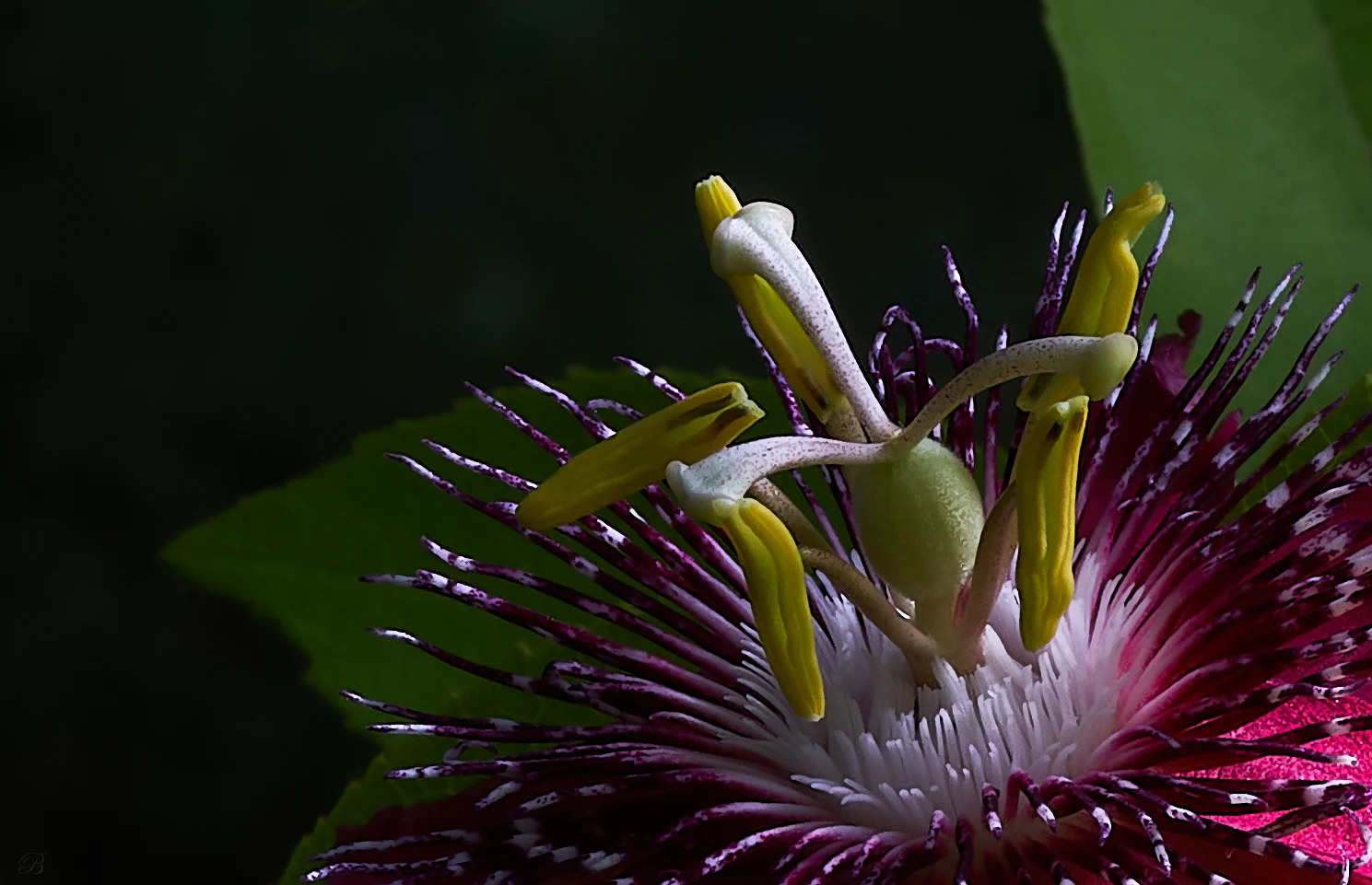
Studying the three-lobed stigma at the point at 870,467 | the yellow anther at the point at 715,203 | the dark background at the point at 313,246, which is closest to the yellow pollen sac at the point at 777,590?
the three-lobed stigma at the point at 870,467

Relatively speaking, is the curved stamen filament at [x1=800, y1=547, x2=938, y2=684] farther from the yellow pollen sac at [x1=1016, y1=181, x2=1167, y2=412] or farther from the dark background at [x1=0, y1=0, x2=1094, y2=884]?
the dark background at [x1=0, y1=0, x2=1094, y2=884]

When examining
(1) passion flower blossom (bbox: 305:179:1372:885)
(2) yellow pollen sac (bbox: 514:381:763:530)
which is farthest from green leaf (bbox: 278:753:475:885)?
(2) yellow pollen sac (bbox: 514:381:763:530)

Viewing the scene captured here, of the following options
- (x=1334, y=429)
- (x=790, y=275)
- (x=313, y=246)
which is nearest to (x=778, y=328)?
(x=790, y=275)

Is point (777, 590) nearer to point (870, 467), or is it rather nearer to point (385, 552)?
point (870, 467)

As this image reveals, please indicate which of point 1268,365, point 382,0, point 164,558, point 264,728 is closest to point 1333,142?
point 1268,365

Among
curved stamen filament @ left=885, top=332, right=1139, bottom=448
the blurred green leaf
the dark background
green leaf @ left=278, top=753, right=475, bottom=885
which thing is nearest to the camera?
curved stamen filament @ left=885, top=332, right=1139, bottom=448

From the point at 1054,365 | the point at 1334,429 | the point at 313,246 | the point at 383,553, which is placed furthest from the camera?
the point at 313,246
